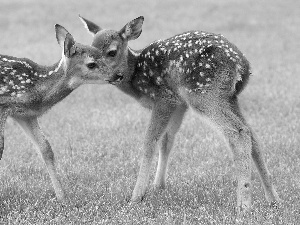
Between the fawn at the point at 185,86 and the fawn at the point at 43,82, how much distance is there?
1.05 ft

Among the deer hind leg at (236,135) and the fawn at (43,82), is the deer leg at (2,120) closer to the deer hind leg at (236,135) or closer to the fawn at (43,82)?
the fawn at (43,82)

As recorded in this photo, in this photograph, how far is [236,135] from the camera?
7.37m

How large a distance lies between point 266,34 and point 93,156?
14.7 m

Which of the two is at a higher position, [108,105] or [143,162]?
[143,162]

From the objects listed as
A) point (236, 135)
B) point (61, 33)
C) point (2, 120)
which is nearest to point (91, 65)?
point (61, 33)

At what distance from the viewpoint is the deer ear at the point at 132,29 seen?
8.76m

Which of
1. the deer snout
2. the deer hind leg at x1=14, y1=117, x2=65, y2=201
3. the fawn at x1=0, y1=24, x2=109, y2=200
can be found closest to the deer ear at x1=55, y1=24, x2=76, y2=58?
the fawn at x1=0, y1=24, x2=109, y2=200

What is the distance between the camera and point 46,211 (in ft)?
23.8

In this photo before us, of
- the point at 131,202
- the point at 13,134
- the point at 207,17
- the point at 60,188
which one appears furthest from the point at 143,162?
the point at 207,17

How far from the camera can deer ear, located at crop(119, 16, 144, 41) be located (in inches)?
345

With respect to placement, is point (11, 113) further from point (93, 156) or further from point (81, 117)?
point (81, 117)

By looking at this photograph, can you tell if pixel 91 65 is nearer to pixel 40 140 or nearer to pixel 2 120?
pixel 40 140

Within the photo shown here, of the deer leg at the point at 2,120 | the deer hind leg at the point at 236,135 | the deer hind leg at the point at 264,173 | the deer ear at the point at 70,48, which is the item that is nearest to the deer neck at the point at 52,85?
the deer ear at the point at 70,48

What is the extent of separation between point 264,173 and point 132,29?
2.70 metres
